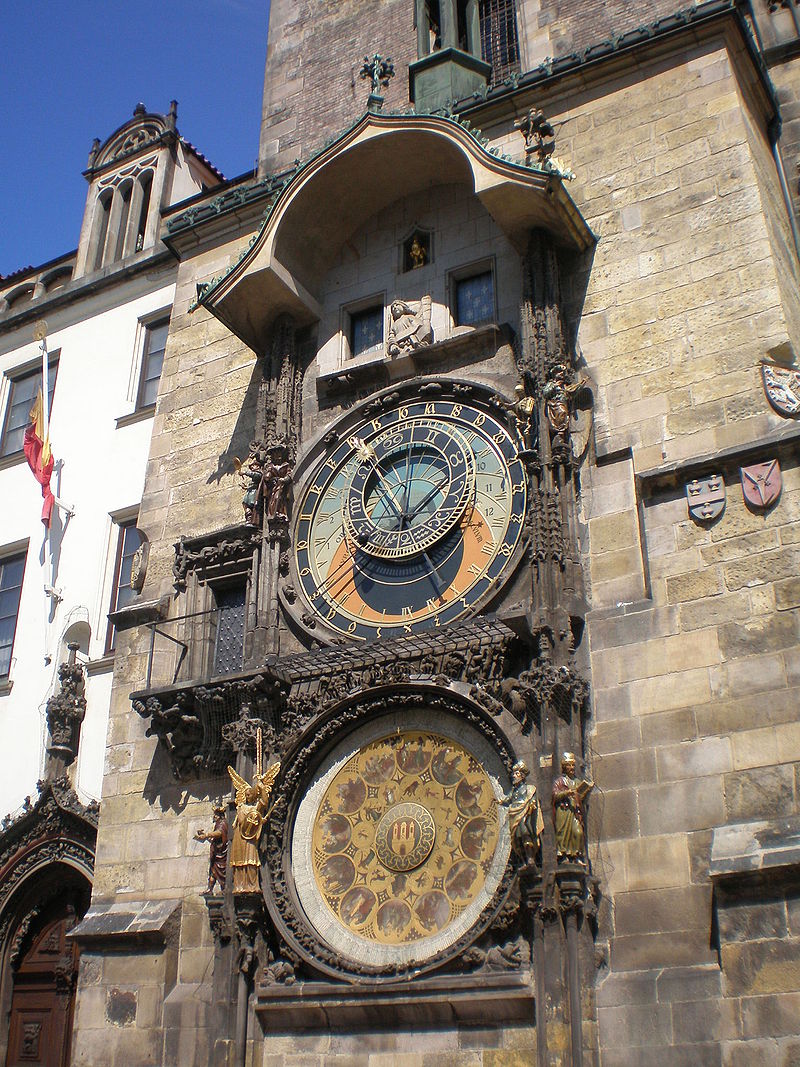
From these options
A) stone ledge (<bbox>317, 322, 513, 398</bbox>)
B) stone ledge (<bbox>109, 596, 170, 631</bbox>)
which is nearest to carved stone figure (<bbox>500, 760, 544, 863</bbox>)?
stone ledge (<bbox>317, 322, 513, 398</bbox>)

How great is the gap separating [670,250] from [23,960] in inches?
408

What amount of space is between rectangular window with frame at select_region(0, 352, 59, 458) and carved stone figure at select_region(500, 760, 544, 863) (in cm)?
1112

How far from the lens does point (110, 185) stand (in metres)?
19.9

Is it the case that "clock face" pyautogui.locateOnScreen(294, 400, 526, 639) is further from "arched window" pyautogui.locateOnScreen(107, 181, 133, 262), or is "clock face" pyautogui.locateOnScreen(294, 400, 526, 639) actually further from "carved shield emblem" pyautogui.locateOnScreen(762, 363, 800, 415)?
"arched window" pyautogui.locateOnScreen(107, 181, 133, 262)

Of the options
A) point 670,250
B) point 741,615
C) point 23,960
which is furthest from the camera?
point 23,960

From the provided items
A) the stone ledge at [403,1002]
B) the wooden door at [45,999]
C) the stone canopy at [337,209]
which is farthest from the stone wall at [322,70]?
the stone ledge at [403,1002]

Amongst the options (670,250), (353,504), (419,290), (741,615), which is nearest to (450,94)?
(419,290)

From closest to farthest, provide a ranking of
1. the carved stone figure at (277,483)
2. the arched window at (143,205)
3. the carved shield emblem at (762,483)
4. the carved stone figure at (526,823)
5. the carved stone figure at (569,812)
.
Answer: the carved stone figure at (569,812) < the carved stone figure at (526,823) < the carved shield emblem at (762,483) < the carved stone figure at (277,483) < the arched window at (143,205)

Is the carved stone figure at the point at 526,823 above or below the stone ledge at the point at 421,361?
below

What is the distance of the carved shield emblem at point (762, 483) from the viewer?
9969mm

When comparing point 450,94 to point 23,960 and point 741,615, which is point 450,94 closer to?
point 741,615

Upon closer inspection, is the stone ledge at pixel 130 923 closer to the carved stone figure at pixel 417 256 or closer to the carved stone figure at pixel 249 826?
the carved stone figure at pixel 249 826

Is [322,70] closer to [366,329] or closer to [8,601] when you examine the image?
[366,329]

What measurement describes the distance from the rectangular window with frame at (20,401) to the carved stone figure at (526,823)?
11.1 metres
